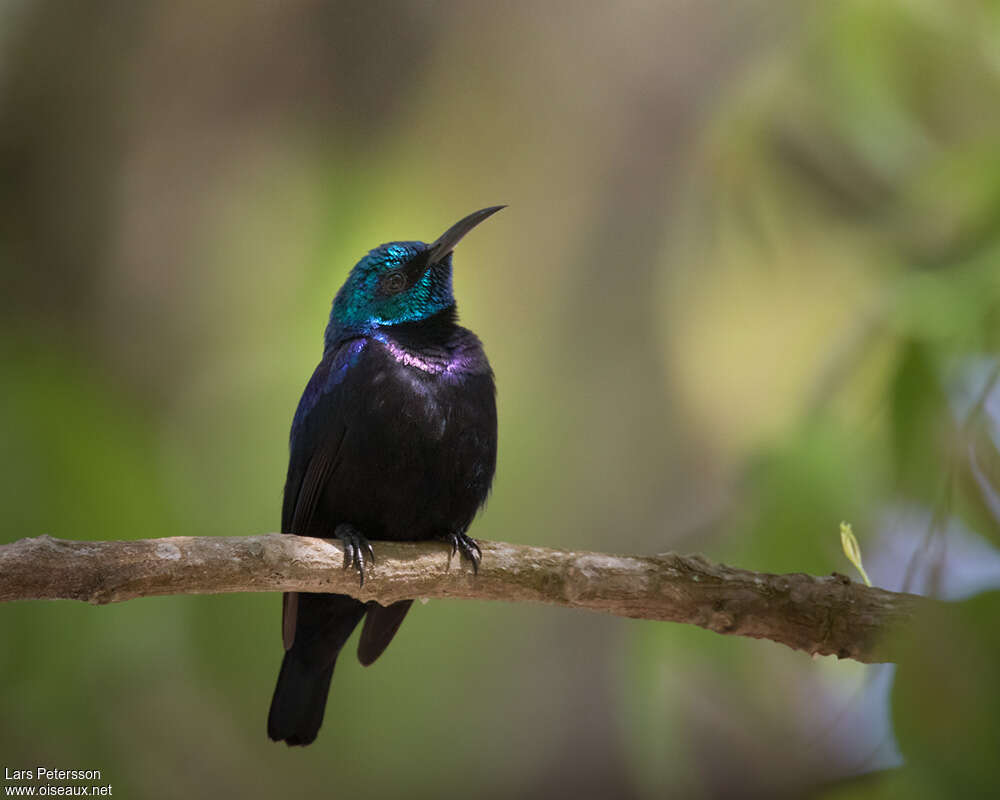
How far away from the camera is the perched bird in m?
3.35

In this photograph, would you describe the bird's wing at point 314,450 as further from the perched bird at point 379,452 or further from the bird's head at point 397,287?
the bird's head at point 397,287

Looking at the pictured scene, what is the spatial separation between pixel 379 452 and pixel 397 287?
69cm

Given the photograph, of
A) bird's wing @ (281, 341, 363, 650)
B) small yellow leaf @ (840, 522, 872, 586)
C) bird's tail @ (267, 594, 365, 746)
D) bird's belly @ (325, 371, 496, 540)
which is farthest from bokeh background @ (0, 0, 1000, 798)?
small yellow leaf @ (840, 522, 872, 586)

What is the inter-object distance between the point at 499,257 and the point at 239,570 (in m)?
3.61

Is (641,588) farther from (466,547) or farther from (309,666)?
(309,666)

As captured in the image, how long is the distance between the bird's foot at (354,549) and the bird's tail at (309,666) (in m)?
0.42

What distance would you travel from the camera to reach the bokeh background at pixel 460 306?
12.7ft

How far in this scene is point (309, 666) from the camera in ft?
11.7

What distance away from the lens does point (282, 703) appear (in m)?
3.53

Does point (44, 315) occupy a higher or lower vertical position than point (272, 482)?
higher

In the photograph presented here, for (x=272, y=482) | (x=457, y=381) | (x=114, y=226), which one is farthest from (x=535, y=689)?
(x=114, y=226)

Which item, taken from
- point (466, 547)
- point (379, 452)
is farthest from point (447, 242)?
point (466, 547)

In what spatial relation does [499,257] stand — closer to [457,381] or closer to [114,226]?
[114,226]

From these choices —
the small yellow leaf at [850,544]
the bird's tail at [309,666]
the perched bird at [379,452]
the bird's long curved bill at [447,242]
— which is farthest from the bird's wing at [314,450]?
the small yellow leaf at [850,544]
